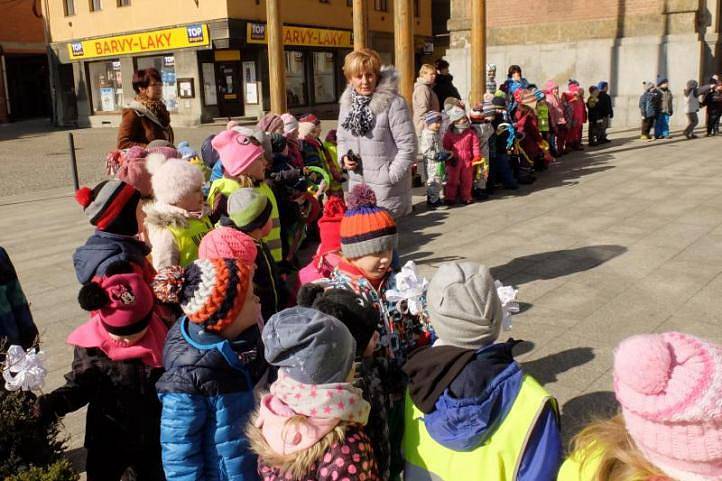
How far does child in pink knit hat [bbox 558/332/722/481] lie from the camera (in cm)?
152

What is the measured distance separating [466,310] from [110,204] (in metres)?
2.09

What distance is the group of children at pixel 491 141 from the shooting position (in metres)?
9.53

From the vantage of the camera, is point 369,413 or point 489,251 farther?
point 489,251

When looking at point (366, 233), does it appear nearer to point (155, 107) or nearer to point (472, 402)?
point (472, 402)

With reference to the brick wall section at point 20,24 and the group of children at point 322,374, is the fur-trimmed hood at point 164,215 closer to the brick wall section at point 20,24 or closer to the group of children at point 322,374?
the group of children at point 322,374

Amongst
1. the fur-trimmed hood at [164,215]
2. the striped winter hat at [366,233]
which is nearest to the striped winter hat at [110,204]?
the fur-trimmed hood at [164,215]

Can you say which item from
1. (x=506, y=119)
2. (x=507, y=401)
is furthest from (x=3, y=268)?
(x=506, y=119)

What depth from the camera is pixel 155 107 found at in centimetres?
679

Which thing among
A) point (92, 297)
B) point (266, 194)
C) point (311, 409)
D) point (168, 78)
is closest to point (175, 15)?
point (168, 78)

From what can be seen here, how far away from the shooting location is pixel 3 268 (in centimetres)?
317

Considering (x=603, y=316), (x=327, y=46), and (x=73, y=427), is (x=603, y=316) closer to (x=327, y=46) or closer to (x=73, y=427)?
(x=73, y=427)

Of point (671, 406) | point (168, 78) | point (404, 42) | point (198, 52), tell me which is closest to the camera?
point (671, 406)

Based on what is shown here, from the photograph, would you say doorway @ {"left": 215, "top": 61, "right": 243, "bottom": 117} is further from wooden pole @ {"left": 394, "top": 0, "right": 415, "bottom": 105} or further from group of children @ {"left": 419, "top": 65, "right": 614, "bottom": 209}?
wooden pole @ {"left": 394, "top": 0, "right": 415, "bottom": 105}

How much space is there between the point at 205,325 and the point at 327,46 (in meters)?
31.0
